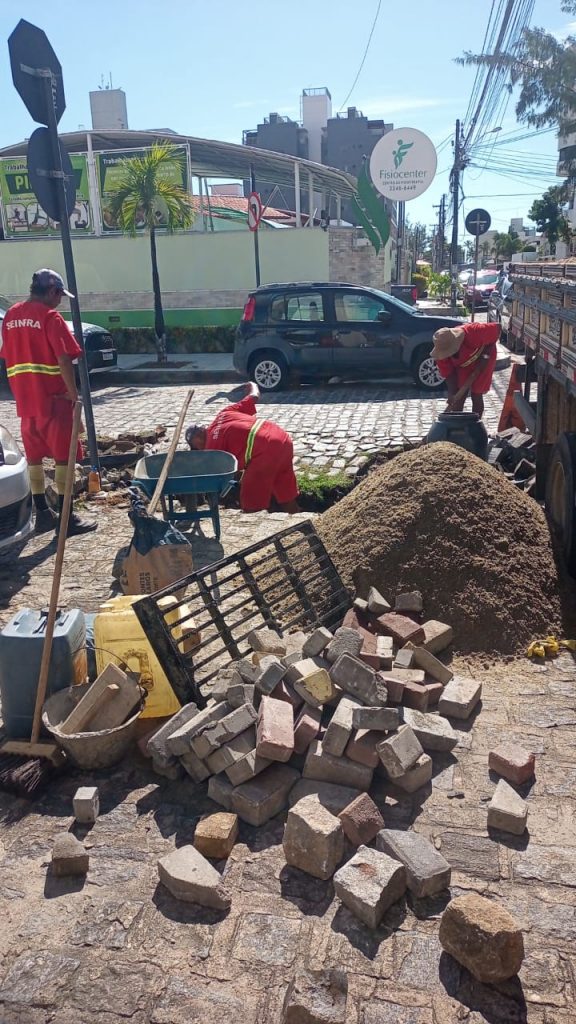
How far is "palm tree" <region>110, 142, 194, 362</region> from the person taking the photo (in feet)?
54.6

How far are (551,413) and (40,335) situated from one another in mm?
4220

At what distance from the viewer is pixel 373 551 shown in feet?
16.2

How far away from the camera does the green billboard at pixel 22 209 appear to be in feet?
67.4

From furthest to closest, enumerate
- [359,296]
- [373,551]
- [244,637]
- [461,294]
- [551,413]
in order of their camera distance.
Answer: [461,294]
[359,296]
[551,413]
[373,551]
[244,637]

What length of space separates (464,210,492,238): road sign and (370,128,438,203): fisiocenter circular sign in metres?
2.06

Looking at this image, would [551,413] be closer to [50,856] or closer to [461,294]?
[50,856]

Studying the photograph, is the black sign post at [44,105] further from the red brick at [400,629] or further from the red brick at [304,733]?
the red brick at [304,733]

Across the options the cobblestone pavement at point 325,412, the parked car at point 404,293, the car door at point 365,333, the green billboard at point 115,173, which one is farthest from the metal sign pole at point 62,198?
the parked car at point 404,293

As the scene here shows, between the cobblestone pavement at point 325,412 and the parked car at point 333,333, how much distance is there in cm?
42

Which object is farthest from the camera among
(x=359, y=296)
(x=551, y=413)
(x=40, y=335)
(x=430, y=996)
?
(x=359, y=296)

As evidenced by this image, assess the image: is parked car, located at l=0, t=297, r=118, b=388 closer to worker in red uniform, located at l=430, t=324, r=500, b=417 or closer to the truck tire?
worker in red uniform, located at l=430, t=324, r=500, b=417

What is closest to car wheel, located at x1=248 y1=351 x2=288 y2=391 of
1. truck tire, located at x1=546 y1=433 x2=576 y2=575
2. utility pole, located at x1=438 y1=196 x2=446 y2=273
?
truck tire, located at x1=546 y1=433 x2=576 y2=575

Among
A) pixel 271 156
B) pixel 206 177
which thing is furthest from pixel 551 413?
pixel 206 177

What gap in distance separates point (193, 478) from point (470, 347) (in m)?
4.36
